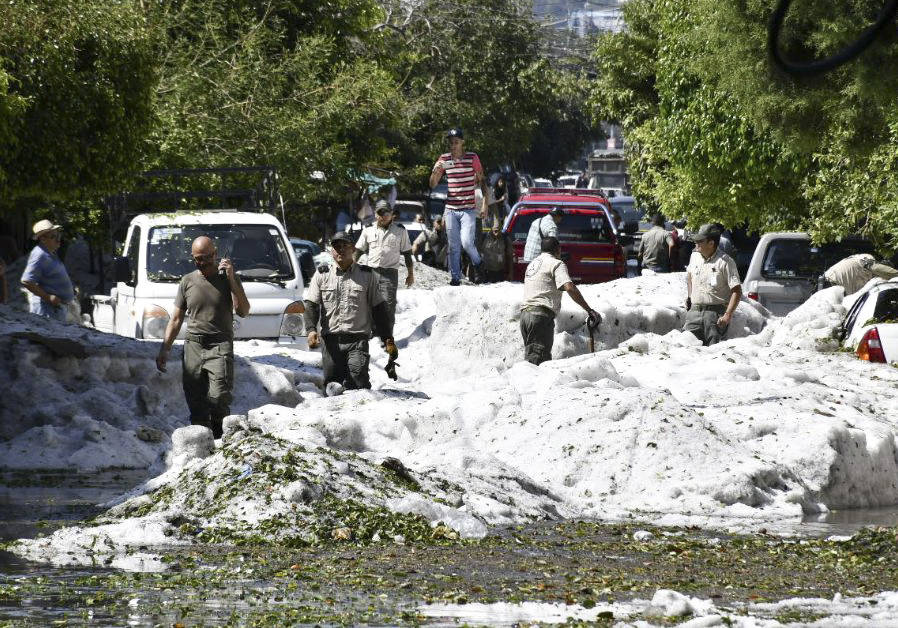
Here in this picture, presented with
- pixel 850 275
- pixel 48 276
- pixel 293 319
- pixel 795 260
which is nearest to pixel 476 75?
pixel 795 260

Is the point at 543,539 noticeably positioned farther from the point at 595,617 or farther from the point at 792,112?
the point at 792,112

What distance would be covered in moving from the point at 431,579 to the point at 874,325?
7.67 meters

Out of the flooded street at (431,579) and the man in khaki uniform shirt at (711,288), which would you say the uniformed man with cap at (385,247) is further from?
the flooded street at (431,579)

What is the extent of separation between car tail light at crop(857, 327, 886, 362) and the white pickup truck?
584cm

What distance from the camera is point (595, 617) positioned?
679cm

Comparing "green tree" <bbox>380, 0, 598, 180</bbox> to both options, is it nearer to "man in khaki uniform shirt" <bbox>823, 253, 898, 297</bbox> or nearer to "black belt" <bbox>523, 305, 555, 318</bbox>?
"man in khaki uniform shirt" <bbox>823, 253, 898, 297</bbox>

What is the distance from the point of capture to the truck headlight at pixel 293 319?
54.6 feet

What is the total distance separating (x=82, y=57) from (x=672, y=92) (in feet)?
41.8

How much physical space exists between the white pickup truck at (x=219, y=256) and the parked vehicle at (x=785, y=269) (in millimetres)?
6849

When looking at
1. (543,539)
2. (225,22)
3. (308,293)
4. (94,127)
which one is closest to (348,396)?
(308,293)

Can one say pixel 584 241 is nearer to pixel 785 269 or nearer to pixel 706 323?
pixel 785 269

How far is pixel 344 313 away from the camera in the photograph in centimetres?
1337

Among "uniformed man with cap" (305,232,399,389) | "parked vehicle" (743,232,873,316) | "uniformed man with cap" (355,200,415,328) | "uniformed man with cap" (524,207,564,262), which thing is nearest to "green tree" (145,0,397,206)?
"uniformed man with cap" (355,200,415,328)

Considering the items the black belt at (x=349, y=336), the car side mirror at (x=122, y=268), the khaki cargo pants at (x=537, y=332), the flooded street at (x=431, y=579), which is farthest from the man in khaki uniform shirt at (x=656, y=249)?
the flooded street at (x=431, y=579)
